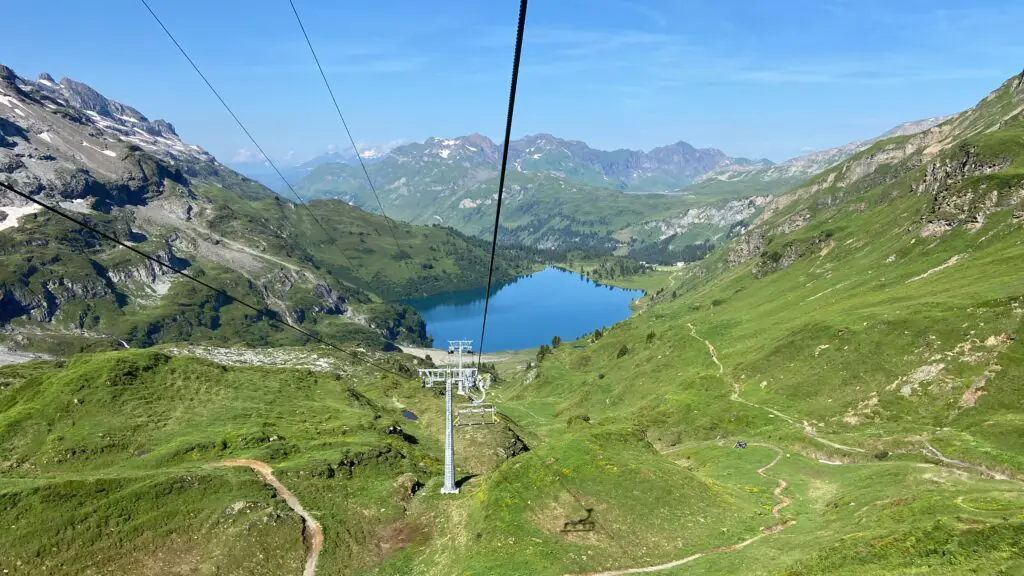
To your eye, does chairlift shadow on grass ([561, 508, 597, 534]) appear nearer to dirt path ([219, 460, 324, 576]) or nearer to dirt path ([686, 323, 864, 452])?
dirt path ([219, 460, 324, 576])

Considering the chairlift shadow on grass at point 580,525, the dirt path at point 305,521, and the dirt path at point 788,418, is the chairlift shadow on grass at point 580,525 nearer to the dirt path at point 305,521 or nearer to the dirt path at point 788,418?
the dirt path at point 305,521

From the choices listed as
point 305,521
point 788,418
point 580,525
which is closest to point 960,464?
point 788,418

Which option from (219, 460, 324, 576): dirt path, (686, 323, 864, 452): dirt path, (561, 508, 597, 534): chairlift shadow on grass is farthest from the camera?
(686, 323, 864, 452): dirt path

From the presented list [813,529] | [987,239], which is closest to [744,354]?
[987,239]

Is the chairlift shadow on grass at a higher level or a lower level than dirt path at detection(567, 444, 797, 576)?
higher

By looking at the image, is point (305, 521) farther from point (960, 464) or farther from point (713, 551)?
point (960, 464)

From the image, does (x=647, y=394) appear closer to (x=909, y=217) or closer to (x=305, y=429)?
(x=305, y=429)

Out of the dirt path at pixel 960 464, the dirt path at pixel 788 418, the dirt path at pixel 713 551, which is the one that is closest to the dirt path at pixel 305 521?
the dirt path at pixel 713 551

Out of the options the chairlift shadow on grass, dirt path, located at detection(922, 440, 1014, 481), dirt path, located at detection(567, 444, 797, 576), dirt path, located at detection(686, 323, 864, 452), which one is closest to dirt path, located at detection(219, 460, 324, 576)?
the chairlift shadow on grass

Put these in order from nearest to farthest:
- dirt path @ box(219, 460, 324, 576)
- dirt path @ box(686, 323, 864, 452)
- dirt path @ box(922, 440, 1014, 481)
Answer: dirt path @ box(219, 460, 324, 576) < dirt path @ box(922, 440, 1014, 481) < dirt path @ box(686, 323, 864, 452)
